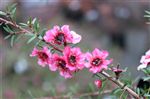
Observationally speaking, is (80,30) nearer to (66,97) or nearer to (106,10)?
(106,10)

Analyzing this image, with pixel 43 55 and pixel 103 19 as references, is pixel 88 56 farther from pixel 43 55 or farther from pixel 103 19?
pixel 103 19

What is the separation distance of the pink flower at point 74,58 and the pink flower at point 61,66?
0.5 inches

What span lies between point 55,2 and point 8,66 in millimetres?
1397

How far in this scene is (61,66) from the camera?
73 centimetres

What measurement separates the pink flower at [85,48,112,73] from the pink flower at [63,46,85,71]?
1 centimetres

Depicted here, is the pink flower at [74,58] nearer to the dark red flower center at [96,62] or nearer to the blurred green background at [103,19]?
the dark red flower center at [96,62]

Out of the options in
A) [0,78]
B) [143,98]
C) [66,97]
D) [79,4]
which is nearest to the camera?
[143,98]

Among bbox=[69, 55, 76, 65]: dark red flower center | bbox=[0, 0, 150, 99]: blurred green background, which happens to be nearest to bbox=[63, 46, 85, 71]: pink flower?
bbox=[69, 55, 76, 65]: dark red flower center

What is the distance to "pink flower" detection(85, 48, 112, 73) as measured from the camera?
2.28ft

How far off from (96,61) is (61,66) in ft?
0.22

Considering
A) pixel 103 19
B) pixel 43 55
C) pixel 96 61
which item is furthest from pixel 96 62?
pixel 103 19

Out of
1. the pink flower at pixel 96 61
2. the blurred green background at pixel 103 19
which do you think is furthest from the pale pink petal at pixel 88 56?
the blurred green background at pixel 103 19

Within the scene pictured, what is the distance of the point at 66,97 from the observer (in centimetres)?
102

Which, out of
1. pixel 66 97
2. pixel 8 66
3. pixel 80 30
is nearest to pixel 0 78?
pixel 8 66
